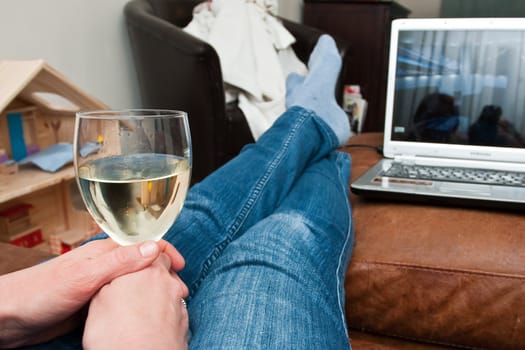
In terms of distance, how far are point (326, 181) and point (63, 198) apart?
2.29 ft

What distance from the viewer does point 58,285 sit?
0.35 m

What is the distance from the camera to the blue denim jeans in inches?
16.1

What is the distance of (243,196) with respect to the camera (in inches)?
25.7

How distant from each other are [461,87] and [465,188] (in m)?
0.30

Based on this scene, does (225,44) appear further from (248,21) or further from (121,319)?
(121,319)

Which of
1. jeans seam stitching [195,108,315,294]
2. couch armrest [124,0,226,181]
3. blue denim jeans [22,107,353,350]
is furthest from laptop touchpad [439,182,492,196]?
couch armrest [124,0,226,181]

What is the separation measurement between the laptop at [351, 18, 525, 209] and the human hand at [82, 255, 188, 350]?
0.56 metres

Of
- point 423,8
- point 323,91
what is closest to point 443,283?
point 323,91

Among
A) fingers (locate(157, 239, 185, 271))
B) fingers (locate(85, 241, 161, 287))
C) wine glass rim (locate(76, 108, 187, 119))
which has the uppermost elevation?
wine glass rim (locate(76, 108, 187, 119))

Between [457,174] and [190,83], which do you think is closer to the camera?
[457,174]

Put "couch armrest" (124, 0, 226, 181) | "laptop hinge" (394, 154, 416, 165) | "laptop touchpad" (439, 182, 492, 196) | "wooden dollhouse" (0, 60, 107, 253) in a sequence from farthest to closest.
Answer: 1. "couch armrest" (124, 0, 226, 181)
2. "laptop hinge" (394, 154, 416, 165)
3. "wooden dollhouse" (0, 60, 107, 253)
4. "laptop touchpad" (439, 182, 492, 196)

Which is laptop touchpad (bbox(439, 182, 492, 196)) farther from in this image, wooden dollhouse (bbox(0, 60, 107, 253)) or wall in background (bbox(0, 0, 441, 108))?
wall in background (bbox(0, 0, 441, 108))

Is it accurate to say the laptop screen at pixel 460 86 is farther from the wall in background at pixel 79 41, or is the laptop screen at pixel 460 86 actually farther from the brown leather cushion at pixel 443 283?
the wall in background at pixel 79 41

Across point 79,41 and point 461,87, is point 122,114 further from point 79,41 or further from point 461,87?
point 79,41
